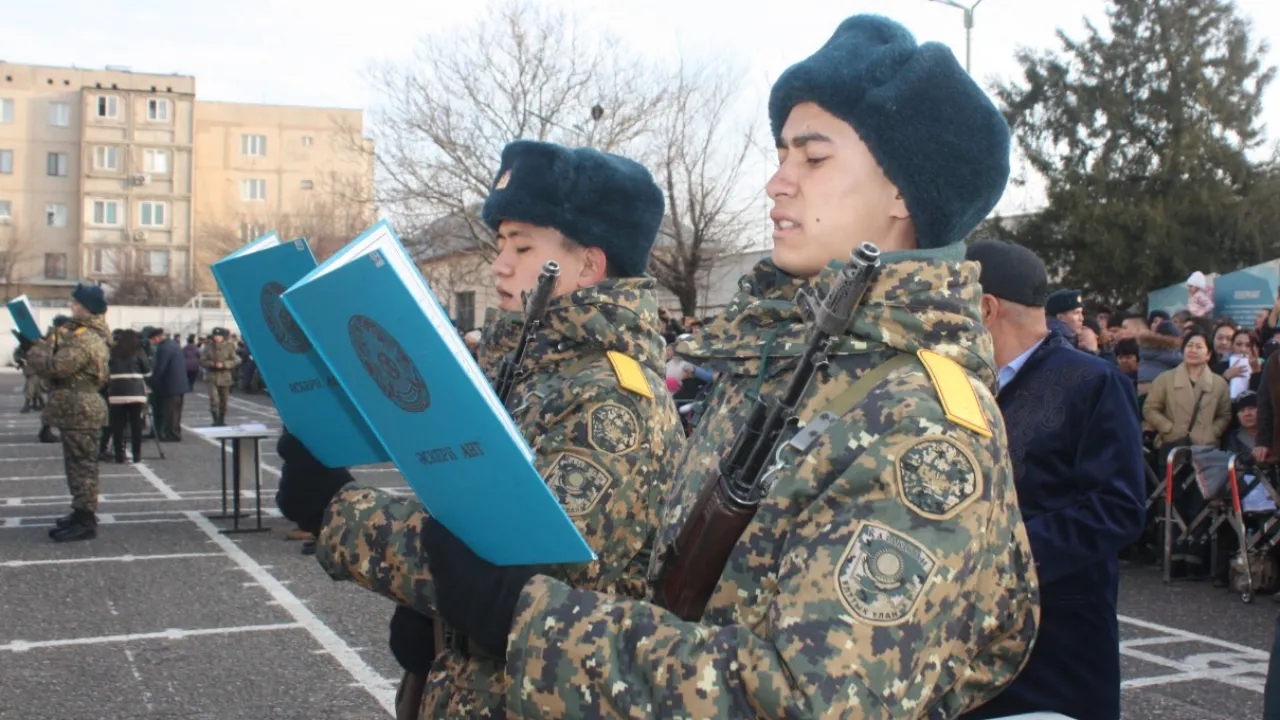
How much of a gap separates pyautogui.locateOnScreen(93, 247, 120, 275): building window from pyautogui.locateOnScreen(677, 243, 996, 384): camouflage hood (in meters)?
69.1

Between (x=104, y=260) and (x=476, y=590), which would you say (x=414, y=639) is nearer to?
(x=476, y=590)

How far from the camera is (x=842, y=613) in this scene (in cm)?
133

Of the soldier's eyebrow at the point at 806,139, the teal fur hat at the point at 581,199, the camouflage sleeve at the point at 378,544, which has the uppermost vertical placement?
the teal fur hat at the point at 581,199

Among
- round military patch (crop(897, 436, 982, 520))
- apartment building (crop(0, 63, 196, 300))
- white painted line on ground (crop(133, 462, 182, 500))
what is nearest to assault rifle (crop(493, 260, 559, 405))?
round military patch (crop(897, 436, 982, 520))

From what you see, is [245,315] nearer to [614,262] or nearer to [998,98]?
[614,262]

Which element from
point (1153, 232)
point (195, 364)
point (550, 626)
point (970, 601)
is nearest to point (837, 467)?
point (970, 601)

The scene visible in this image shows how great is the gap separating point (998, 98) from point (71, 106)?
2065 inches

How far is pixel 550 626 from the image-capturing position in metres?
1.47

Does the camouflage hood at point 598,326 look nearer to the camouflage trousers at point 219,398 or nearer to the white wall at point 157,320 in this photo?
the camouflage trousers at point 219,398

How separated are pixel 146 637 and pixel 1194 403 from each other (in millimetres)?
7352

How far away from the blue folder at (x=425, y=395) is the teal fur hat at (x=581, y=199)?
1.35 metres

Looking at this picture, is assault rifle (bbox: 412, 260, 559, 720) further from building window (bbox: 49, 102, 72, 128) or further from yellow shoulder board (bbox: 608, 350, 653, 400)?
building window (bbox: 49, 102, 72, 128)

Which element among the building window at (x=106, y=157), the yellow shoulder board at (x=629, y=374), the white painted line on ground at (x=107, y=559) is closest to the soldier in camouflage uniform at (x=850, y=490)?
the yellow shoulder board at (x=629, y=374)

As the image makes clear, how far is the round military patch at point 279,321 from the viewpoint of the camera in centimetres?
212
